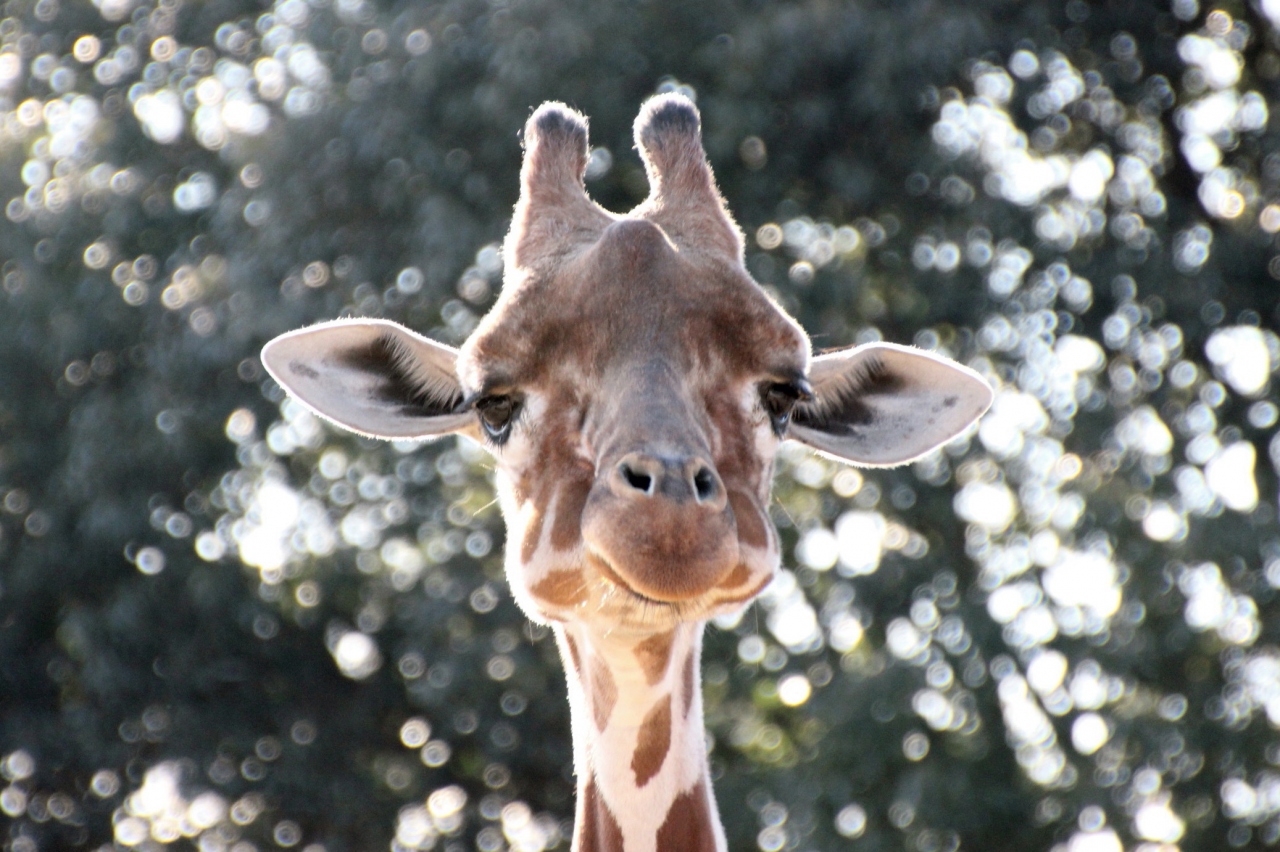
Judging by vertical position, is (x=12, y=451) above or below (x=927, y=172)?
below

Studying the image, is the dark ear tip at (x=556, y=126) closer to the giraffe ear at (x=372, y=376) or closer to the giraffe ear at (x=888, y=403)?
the giraffe ear at (x=372, y=376)

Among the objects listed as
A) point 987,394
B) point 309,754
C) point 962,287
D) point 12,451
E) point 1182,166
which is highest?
point 987,394

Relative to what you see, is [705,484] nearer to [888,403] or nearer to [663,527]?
[663,527]

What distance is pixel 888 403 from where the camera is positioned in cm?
411

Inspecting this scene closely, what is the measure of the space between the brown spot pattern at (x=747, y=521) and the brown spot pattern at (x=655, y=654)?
0.39m

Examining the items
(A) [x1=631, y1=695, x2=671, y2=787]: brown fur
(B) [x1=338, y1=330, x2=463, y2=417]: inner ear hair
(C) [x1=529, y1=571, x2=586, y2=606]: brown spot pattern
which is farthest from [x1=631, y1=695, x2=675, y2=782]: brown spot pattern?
(B) [x1=338, y1=330, x2=463, y2=417]: inner ear hair

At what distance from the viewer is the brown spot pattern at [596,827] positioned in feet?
11.7

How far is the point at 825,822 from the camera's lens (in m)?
9.86

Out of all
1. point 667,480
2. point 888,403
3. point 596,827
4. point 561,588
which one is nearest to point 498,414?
point 561,588

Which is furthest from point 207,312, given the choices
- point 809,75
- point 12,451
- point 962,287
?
point 962,287

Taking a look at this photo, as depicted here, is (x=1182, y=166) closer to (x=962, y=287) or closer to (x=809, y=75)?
(x=962, y=287)

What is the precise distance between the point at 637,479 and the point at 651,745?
0.86 metres

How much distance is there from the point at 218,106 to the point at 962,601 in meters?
6.49

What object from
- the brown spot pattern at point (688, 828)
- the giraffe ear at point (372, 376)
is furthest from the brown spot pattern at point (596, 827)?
the giraffe ear at point (372, 376)
